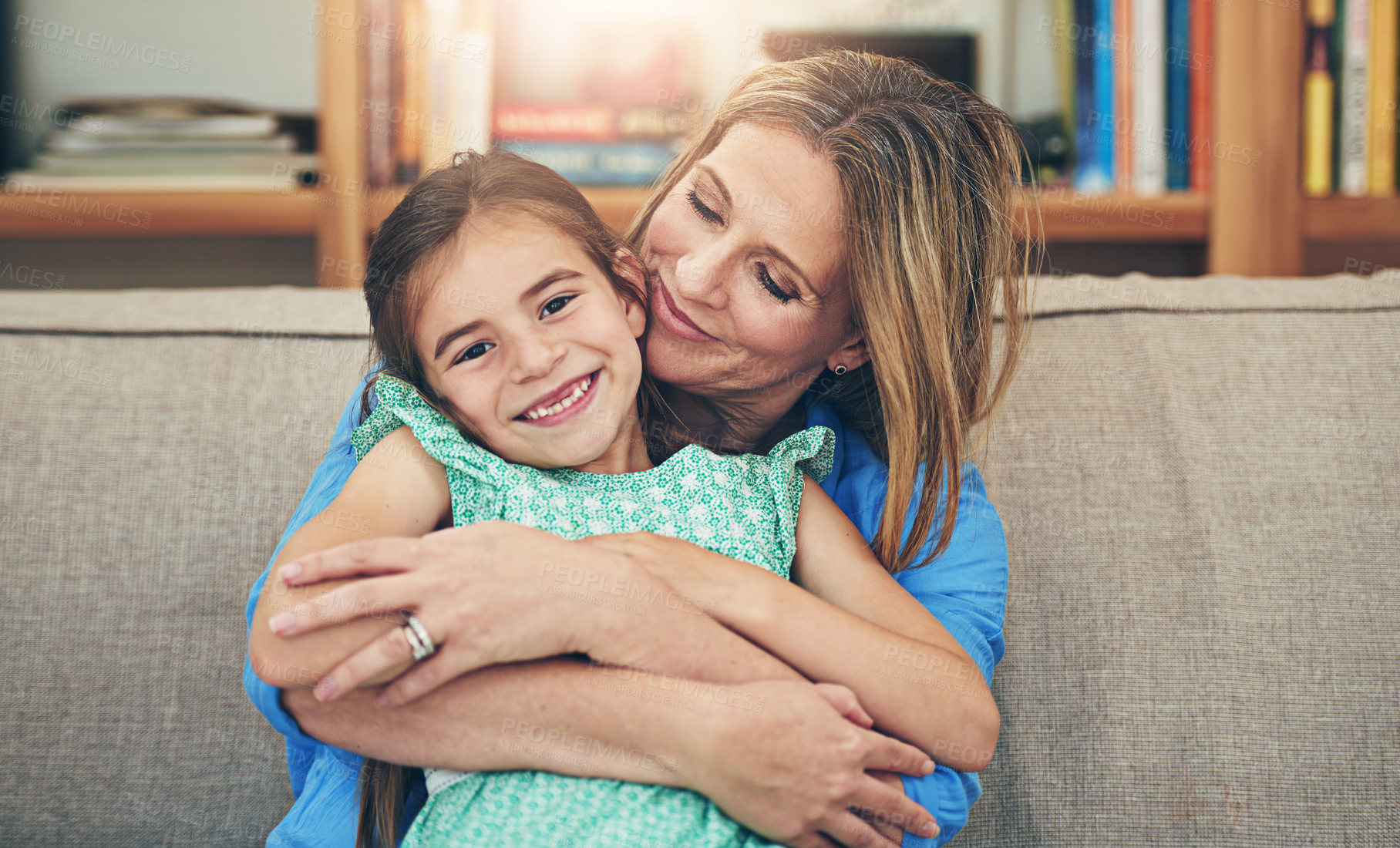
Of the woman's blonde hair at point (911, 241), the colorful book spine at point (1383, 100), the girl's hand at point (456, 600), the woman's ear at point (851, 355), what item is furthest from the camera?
the colorful book spine at point (1383, 100)

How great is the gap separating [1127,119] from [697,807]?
1465mm

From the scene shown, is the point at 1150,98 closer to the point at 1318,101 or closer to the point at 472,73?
the point at 1318,101

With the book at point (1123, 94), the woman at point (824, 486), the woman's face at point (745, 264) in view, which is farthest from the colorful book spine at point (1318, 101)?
the woman's face at point (745, 264)

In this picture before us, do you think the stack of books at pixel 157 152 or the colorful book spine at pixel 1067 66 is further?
the colorful book spine at pixel 1067 66

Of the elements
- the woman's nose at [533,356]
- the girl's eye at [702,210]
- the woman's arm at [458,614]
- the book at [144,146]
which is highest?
the book at [144,146]

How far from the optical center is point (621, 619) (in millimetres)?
735

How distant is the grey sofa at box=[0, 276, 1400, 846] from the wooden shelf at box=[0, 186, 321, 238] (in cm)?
46

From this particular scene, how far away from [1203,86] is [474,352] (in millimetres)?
1421

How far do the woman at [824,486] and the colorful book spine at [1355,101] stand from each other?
882 mm

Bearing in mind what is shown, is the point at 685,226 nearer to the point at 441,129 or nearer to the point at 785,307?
the point at 785,307

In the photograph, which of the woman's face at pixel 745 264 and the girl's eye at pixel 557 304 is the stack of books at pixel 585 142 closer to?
the woman's face at pixel 745 264

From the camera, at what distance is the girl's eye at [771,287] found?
919 mm

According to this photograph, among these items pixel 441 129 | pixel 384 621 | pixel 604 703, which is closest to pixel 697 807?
pixel 604 703

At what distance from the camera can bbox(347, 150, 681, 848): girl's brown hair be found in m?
0.82
